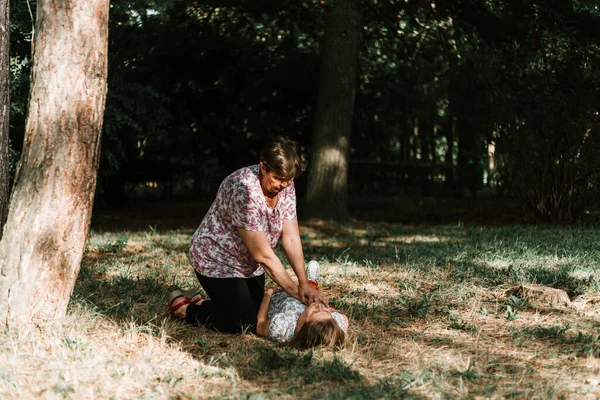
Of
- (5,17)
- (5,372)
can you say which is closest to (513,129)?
(5,17)

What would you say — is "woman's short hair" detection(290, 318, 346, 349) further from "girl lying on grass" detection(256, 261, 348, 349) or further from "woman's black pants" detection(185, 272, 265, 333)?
"woman's black pants" detection(185, 272, 265, 333)

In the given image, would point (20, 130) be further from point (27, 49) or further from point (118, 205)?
point (118, 205)

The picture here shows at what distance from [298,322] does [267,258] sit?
0.43 m

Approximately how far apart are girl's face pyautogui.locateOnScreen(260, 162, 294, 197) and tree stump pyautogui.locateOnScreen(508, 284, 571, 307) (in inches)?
86.4

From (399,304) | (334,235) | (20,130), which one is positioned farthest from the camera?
(20,130)

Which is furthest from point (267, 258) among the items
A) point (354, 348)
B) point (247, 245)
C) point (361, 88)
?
point (361, 88)

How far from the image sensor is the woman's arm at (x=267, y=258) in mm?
4148

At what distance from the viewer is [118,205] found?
56.0 feet

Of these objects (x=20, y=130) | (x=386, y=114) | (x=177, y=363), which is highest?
(x=386, y=114)

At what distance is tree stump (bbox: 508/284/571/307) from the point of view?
5074mm

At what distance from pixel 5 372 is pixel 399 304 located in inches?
116

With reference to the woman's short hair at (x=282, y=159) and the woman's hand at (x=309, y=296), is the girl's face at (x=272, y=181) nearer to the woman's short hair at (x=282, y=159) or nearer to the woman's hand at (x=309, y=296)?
the woman's short hair at (x=282, y=159)

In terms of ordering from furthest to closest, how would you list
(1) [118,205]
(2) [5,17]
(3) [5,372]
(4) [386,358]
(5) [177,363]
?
(1) [118,205], (2) [5,17], (4) [386,358], (5) [177,363], (3) [5,372]

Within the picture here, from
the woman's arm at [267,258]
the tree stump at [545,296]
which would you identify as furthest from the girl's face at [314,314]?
the tree stump at [545,296]
